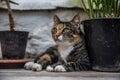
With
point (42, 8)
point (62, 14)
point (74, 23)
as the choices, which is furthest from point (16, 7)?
point (74, 23)

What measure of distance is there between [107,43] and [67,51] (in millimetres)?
245

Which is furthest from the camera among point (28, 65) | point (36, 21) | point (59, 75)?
point (36, 21)

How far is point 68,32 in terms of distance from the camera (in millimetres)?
1714

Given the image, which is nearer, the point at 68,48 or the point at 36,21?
the point at 68,48

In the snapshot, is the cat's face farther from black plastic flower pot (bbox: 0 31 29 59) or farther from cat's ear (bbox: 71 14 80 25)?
black plastic flower pot (bbox: 0 31 29 59)

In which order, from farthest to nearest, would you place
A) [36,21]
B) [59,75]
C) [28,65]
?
[36,21] < [28,65] < [59,75]

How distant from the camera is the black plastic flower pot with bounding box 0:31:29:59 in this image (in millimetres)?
1784

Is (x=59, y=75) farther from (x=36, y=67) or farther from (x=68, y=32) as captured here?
(x=68, y=32)

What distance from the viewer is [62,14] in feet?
6.95

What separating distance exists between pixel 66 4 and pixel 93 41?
54 centimetres

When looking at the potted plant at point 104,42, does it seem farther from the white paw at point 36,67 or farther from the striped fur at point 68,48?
the white paw at point 36,67

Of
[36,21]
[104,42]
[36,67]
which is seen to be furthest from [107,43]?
[36,21]

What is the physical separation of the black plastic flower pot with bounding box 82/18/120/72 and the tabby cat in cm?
10

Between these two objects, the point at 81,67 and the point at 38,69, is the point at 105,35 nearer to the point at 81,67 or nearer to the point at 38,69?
the point at 81,67
